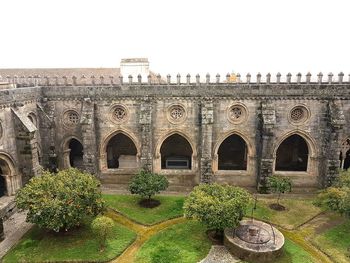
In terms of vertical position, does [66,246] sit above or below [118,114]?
below

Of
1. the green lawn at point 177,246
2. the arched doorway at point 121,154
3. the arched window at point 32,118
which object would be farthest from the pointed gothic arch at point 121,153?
the green lawn at point 177,246

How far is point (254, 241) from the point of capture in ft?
63.8

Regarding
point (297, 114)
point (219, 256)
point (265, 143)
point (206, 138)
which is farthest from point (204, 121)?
point (219, 256)

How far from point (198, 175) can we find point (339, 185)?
38.4 ft

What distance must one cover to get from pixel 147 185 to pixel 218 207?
25.1 ft

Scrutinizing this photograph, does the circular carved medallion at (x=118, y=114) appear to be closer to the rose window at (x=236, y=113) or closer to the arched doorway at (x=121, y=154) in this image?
the arched doorway at (x=121, y=154)

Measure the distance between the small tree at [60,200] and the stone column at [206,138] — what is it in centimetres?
1008

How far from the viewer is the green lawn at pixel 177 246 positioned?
1911 cm

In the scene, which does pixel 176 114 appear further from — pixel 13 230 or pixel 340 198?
pixel 13 230

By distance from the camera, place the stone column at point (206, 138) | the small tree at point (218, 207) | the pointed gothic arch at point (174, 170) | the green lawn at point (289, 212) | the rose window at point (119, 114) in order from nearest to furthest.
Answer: the small tree at point (218, 207), the green lawn at point (289, 212), the stone column at point (206, 138), the pointed gothic arch at point (174, 170), the rose window at point (119, 114)

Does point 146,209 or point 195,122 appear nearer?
point 146,209

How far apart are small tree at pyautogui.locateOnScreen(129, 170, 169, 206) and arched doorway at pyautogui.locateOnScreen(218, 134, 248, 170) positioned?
9.53 metres

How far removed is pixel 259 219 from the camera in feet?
77.5

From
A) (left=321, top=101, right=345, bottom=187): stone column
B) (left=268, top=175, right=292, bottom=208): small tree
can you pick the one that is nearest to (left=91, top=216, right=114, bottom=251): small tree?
(left=268, top=175, right=292, bottom=208): small tree
